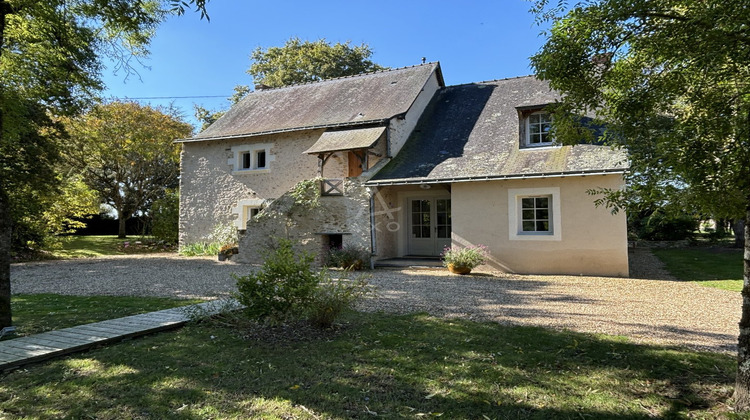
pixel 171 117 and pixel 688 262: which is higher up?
pixel 171 117

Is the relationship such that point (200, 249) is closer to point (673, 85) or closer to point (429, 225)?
point (429, 225)

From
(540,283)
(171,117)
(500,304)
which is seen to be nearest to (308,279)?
(500,304)

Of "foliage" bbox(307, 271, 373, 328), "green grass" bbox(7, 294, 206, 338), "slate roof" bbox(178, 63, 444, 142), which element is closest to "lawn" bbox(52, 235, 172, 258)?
"slate roof" bbox(178, 63, 444, 142)

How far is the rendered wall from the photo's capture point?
31.2 feet

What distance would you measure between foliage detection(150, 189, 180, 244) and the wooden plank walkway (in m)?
13.6

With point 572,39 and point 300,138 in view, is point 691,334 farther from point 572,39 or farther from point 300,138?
point 300,138

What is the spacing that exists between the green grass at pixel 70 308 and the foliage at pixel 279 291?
94.3 inches

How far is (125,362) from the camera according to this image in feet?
12.9

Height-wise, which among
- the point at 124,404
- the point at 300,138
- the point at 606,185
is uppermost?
the point at 300,138

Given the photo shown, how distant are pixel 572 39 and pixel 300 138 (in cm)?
1150

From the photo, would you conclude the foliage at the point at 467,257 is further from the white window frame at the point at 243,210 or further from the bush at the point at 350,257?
the white window frame at the point at 243,210

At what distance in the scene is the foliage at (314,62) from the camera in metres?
24.0

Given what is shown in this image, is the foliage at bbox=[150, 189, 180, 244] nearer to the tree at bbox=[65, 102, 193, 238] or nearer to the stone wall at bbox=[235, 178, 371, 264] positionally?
the tree at bbox=[65, 102, 193, 238]

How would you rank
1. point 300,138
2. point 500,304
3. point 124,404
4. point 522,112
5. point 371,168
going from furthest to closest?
point 300,138, point 371,168, point 522,112, point 500,304, point 124,404
